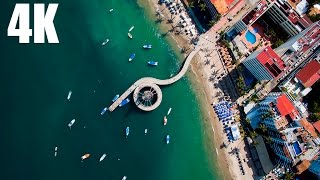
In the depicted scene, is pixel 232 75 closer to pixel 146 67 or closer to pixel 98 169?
pixel 146 67

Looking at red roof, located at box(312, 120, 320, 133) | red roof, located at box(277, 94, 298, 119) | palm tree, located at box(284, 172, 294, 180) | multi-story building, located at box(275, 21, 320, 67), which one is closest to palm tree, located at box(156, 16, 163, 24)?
multi-story building, located at box(275, 21, 320, 67)

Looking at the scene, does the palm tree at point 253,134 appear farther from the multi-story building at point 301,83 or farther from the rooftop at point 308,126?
the multi-story building at point 301,83

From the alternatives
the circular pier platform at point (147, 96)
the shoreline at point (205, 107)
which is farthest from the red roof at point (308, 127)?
the circular pier platform at point (147, 96)

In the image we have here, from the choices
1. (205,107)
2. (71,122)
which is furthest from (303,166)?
(71,122)

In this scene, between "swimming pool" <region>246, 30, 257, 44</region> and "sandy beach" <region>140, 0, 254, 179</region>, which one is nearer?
"sandy beach" <region>140, 0, 254, 179</region>

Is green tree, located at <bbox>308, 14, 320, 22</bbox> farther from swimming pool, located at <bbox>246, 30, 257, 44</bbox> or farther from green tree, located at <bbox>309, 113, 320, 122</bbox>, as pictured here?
green tree, located at <bbox>309, 113, 320, 122</bbox>

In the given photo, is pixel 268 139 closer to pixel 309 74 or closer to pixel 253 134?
pixel 253 134
